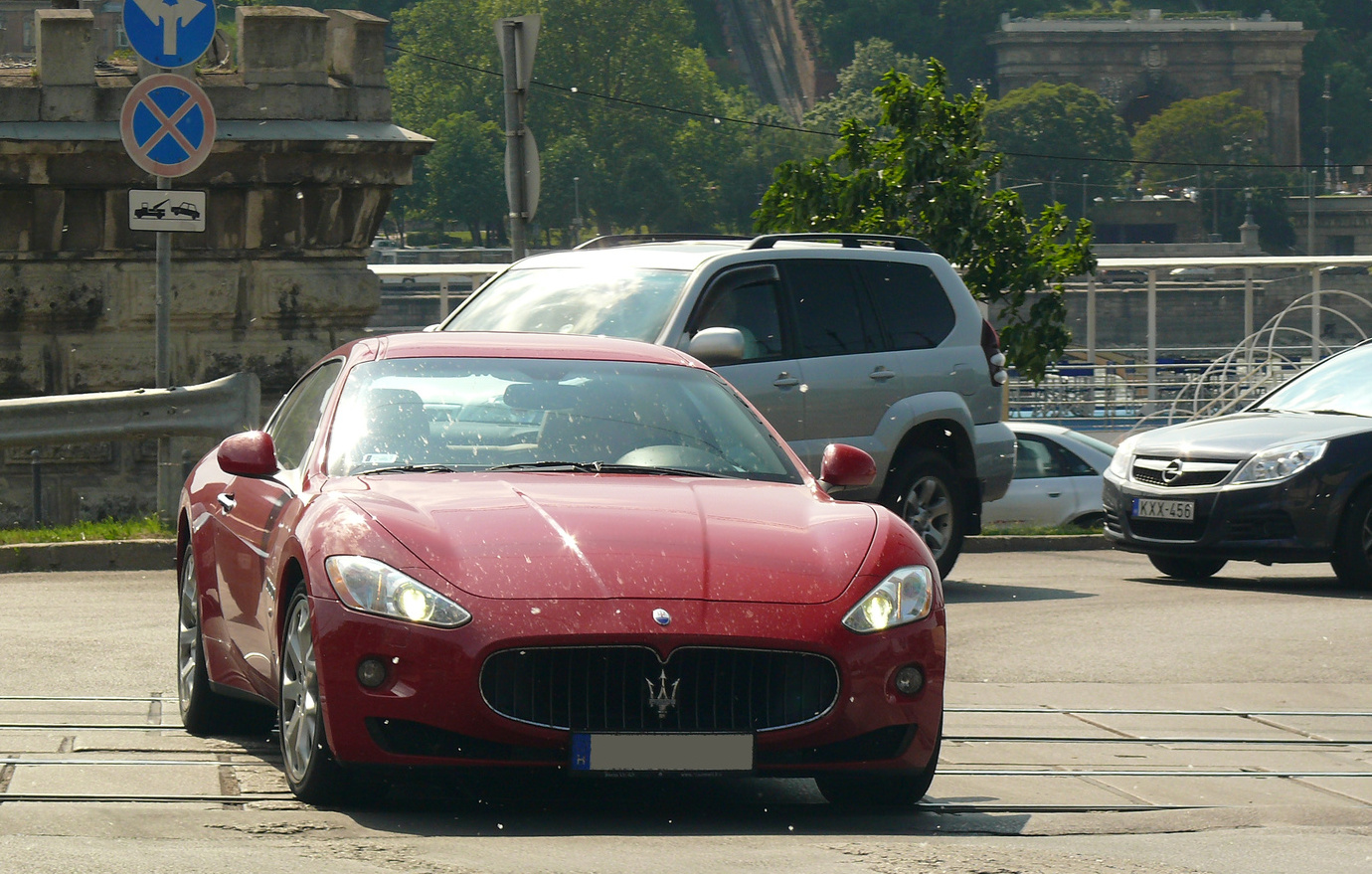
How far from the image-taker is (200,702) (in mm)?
7027

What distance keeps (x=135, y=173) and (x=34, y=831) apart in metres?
13.4

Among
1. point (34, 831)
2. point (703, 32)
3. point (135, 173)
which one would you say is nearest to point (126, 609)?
point (34, 831)

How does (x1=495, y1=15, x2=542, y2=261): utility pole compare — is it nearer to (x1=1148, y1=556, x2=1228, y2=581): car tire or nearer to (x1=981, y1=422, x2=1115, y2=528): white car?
(x1=981, y1=422, x2=1115, y2=528): white car

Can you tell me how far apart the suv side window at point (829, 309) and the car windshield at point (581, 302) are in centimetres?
79

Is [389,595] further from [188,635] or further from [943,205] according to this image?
[943,205]

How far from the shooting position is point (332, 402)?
21.8ft

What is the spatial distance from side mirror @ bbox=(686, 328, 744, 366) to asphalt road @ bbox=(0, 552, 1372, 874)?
177cm

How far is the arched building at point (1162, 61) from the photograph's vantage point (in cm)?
17112

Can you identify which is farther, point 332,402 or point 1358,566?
point 1358,566

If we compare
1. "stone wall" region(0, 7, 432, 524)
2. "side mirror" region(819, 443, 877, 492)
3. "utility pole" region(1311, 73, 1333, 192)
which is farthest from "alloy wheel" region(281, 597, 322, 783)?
"utility pole" region(1311, 73, 1333, 192)

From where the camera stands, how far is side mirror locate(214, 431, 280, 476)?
21.4 ft

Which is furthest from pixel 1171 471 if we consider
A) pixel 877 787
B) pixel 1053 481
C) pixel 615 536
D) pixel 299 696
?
pixel 299 696

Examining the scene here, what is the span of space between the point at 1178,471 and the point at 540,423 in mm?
7606

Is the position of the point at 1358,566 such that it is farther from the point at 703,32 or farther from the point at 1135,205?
the point at 703,32
